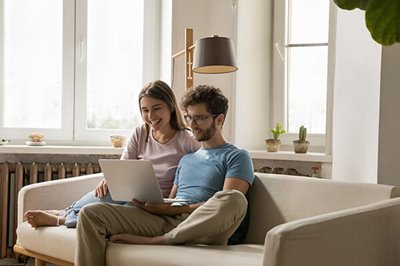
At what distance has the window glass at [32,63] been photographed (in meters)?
4.09

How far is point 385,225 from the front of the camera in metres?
2.18

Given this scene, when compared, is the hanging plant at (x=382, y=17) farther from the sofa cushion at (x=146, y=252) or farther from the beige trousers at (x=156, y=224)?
the beige trousers at (x=156, y=224)

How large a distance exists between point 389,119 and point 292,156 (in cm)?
113

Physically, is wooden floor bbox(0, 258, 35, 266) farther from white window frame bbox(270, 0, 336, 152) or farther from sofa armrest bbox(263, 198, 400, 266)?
sofa armrest bbox(263, 198, 400, 266)

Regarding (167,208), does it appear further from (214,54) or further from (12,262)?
(12,262)

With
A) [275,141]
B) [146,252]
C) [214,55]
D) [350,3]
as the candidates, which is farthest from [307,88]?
[350,3]

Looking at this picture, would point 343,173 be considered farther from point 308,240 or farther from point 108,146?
point 108,146

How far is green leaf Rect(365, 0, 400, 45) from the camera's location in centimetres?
113

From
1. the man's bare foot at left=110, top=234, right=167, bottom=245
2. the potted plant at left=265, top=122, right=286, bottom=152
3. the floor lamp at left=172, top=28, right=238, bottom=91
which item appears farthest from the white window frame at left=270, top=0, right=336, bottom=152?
the man's bare foot at left=110, top=234, right=167, bottom=245

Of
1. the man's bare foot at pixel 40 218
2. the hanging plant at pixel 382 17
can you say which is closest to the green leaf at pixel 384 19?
the hanging plant at pixel 382 17

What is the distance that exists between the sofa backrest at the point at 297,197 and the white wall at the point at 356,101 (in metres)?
0.28

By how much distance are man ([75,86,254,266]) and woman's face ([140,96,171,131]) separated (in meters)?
0.22

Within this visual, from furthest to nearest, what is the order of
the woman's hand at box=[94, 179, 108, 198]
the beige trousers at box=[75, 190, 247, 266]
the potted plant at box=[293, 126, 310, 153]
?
1. the potted plant at box=[293, 126, 310, 153]
2. the woman's hand at box=[94, 179, 108, 198]
3. the beige trousers at box=[75, 190, 247, 266]

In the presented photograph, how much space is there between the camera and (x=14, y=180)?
3787mm
